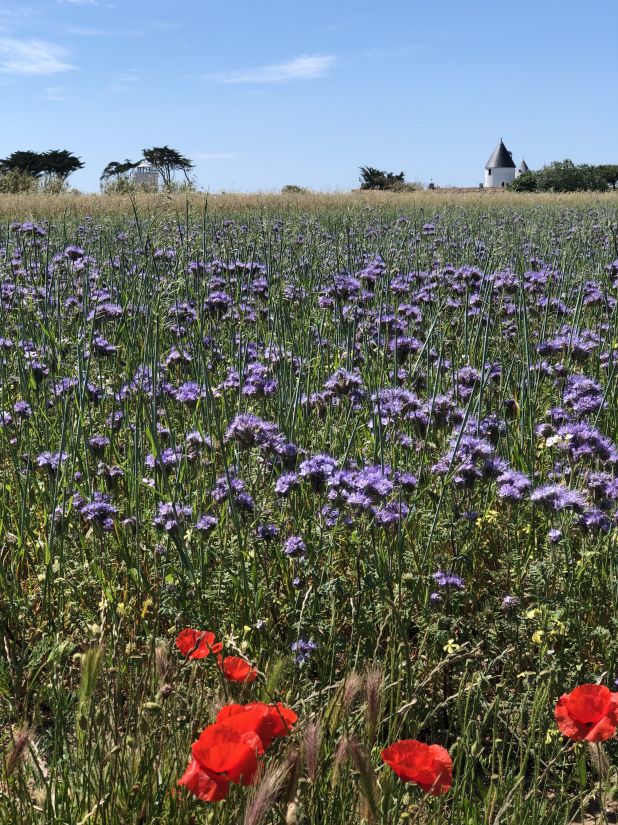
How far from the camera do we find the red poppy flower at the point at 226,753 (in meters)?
1.08

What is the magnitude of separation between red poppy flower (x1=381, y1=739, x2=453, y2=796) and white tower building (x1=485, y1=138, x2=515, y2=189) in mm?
82940

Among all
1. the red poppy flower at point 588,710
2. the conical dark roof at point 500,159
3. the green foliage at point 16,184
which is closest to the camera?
the red poppy flower at point 588,710

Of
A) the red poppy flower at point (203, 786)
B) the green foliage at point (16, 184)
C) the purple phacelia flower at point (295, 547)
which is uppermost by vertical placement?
the green foliage at point (16, 184)

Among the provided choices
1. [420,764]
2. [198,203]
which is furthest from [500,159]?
[420,764]

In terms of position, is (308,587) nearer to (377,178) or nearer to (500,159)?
(377,178)

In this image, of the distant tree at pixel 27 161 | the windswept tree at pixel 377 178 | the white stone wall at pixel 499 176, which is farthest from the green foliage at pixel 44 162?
the white stone wall at pixel 499 176

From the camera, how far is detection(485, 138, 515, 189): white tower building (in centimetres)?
7919

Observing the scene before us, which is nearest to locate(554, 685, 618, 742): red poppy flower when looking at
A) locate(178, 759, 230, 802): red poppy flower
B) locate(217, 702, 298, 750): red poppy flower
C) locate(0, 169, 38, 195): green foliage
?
locate(217, 702, 298, 750): red poppy flower

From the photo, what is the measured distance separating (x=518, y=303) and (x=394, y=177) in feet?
122

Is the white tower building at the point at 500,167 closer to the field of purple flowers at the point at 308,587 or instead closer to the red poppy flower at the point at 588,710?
the field of purple flowers at the point at 308,587

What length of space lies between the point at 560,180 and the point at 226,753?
46277 millimetres

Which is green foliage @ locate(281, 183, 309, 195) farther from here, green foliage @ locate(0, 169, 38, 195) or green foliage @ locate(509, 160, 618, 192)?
green foliage @ locate(509, 160, 618, 192)

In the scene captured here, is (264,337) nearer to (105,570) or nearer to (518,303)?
(518,303)

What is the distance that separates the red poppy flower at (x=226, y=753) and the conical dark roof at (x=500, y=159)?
83.7 meters
